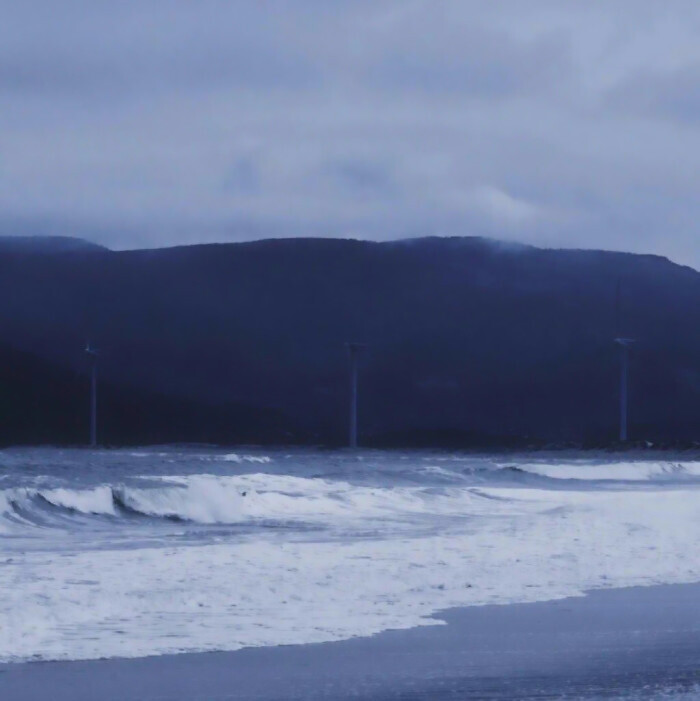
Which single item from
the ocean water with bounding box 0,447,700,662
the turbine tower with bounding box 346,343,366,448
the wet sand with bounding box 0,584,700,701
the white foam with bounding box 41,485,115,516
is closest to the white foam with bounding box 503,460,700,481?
the ocean water with bounding box 0,447,700,662

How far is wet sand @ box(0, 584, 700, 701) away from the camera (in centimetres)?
992

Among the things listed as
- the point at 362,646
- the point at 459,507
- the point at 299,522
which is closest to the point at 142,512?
the point at 299,522

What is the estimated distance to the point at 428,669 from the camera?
35.3 feet

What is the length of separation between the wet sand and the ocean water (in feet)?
1.61

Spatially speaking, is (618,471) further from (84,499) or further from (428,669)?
(428,669)

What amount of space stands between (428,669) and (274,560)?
22.7 feet

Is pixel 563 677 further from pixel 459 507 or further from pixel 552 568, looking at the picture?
pixel 459 507

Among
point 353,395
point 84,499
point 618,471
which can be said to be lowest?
point 618,471

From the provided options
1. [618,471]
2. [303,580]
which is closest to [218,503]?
[303,580]

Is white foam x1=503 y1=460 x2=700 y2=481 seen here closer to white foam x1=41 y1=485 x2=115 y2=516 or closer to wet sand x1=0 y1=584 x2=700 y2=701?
white foam x1=41 y1=485 x2=115 y2=516

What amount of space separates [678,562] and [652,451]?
85.7m

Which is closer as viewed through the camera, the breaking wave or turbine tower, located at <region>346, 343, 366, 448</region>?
the breaking wave

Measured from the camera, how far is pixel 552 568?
57.1ft

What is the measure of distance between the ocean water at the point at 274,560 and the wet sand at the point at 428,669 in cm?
49
